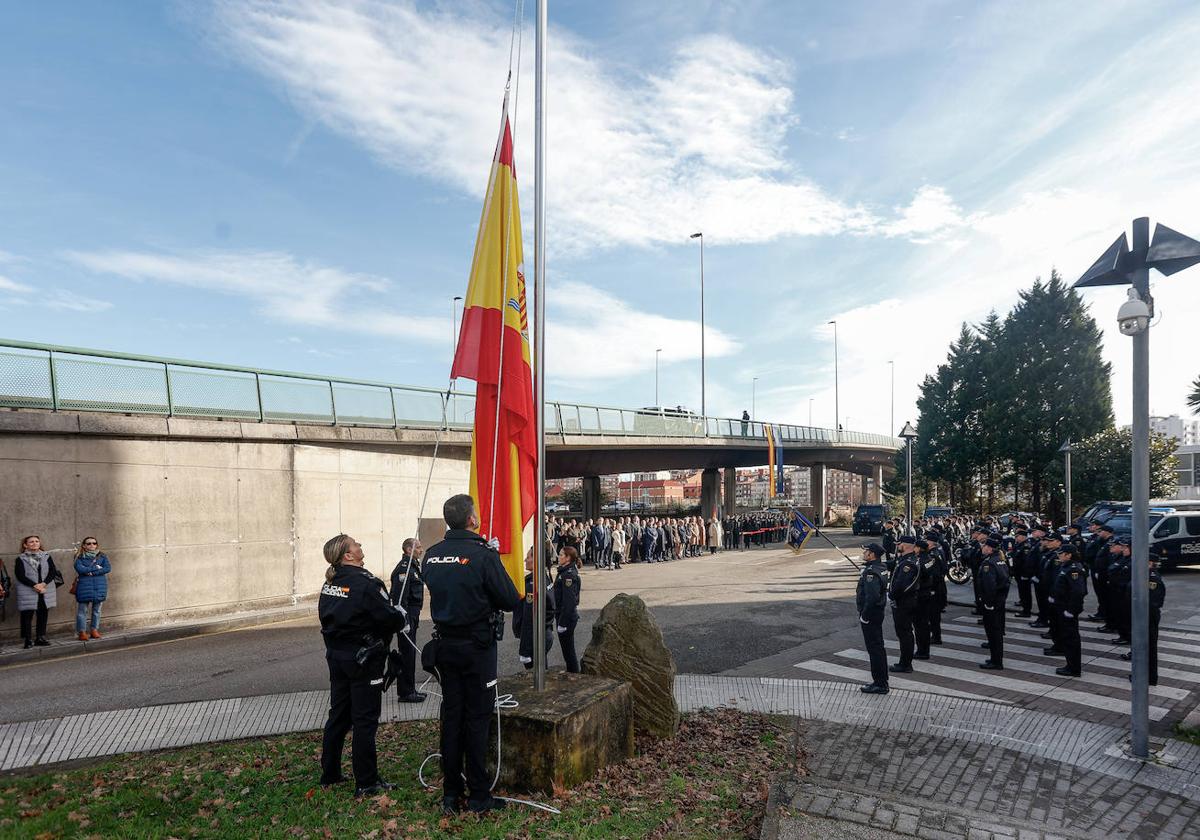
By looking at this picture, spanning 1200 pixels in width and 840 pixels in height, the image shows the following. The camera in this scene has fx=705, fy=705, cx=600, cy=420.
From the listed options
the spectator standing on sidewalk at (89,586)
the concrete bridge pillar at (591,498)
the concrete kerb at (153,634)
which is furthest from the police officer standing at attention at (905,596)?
the concrete bridge pillar at (591,498)

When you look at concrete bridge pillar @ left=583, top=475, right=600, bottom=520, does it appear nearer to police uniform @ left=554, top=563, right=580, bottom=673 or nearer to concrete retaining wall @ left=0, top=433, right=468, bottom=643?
concrete retaining wall @ left=0, top=433, right=468, bottom=643

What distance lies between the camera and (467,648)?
4668mm

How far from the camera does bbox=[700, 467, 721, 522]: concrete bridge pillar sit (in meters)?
44.2

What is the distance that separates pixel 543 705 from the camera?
16.9 feet

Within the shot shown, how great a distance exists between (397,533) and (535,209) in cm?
1412

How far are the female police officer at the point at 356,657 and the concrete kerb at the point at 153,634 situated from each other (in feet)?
28.5

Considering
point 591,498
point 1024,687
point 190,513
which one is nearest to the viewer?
point 1024,687

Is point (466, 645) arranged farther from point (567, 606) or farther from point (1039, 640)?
point (1039, 640)

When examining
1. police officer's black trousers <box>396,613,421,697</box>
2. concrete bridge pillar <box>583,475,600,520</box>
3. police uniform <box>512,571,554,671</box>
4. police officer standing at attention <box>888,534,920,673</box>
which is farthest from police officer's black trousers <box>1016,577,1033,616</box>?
concrete bridge pillar <box>583,475,600,520</box>

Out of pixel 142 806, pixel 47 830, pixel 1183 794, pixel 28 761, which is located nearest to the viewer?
pixel 47 830

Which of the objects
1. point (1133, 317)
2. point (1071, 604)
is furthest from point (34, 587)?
point (1071, 604)

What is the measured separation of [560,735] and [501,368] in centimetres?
285

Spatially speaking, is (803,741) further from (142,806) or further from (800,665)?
(142,806)

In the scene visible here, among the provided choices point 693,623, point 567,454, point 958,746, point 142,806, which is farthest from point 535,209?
point 567,454
